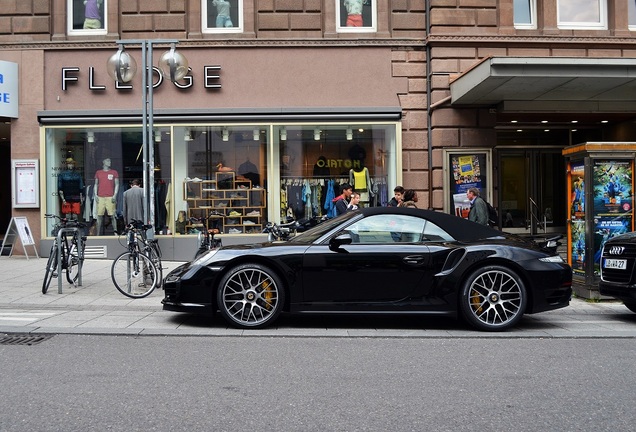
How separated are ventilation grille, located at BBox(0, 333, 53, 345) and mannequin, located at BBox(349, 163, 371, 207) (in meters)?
9.28

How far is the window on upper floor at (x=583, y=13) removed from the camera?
15141mm

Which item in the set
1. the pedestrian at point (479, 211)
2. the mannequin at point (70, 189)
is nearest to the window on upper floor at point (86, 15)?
the mannequin at point (70, 189)

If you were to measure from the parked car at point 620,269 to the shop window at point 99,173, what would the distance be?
31.5 feet

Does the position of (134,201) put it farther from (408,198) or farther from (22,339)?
(22,339)

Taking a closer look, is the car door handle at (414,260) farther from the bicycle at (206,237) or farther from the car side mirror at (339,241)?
the bicycle at (206,237)

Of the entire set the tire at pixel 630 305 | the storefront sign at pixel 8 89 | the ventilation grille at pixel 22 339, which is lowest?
the ventilation grille at pixel 22 339

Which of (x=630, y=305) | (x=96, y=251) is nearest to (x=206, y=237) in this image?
(x=96, y=251)

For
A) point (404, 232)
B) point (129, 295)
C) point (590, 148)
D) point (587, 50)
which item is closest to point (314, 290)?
point (404, 232)

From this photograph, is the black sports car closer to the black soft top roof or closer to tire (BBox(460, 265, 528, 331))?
tire (BBox(460, 265, 528, 331))

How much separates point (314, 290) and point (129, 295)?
3528 millimetres

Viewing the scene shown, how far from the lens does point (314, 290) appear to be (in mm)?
7234

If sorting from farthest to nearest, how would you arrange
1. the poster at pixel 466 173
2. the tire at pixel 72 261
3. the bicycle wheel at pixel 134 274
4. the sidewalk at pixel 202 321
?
1. the poster at pixel 466 173
2. the tire at pixel 72 261
3. the bicycle wheel at pixel 134 274
4. the sidewalk at pixel 202 321

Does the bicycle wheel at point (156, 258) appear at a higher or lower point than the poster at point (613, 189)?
lower

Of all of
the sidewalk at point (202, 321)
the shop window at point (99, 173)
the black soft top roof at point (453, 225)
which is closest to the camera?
the sidewalk at point (202, 321)
